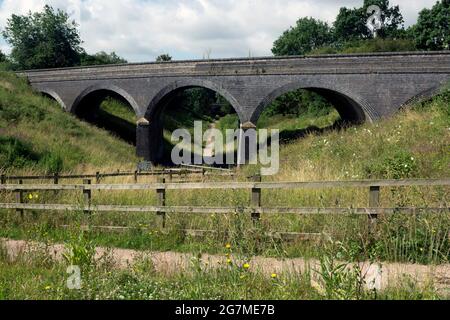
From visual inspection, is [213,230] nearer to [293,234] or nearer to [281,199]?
[293,234]

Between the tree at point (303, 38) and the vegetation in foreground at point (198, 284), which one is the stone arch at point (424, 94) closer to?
the vegetation in foreground at point (198, 284)

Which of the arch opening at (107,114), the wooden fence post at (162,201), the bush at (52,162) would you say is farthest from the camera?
the arch opening at (107,114)

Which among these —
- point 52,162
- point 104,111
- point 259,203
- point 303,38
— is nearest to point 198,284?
point 259,203

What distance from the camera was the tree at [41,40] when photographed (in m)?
47.1

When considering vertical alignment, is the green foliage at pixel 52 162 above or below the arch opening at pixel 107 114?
below

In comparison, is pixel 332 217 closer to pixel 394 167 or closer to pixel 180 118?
pixel 394 167

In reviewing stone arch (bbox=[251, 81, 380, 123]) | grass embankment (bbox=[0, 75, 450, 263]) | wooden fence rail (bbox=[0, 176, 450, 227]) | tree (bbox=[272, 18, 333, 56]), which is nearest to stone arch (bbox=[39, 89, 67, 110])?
stone arch (bbox=[251, 81, 380, 123])

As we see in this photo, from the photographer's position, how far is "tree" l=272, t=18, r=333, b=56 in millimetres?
59938

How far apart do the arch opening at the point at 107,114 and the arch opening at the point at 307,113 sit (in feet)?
35.4

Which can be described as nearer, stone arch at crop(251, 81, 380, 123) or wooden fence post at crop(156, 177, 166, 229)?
wooden fence post at crop(156, 177, 166, 229)

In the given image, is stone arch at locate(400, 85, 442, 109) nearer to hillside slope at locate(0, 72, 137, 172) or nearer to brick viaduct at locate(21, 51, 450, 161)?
brick viaduct at locate(21, 51, 450, 161)

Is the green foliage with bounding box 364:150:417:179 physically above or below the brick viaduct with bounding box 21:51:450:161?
below

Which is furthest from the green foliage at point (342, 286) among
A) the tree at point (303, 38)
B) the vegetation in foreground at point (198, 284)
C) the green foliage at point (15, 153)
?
the tree at point (303, 38)
